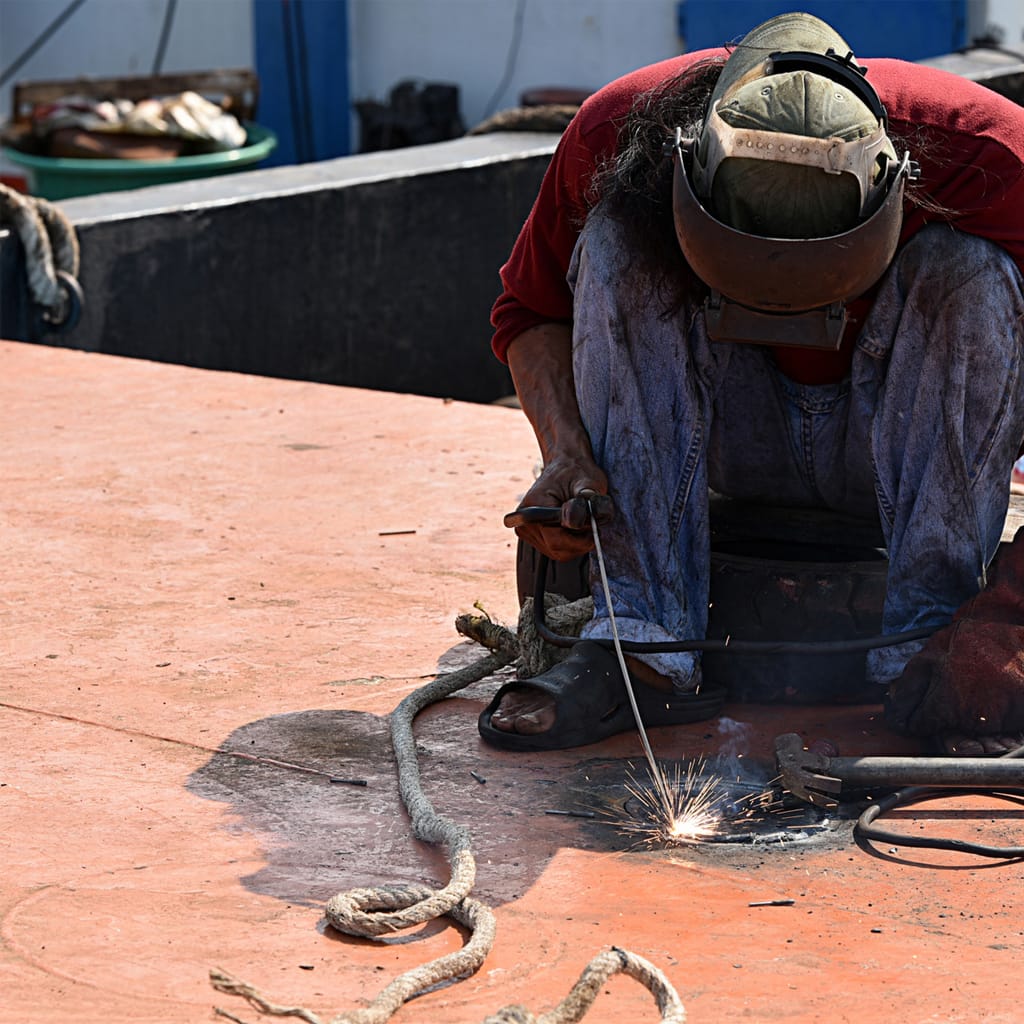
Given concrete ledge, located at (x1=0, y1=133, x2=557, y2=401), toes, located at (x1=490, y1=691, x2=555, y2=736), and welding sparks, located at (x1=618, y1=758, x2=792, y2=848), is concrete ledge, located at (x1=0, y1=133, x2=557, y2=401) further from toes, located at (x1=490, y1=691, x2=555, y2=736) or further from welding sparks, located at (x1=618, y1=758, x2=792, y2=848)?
welding sparks, located at (x1=618, y1=758, x2=792, y2=848)

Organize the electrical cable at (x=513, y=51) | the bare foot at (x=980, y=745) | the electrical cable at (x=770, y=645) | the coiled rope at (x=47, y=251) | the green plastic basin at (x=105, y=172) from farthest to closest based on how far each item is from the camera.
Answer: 1. the electrical cable at (x=513, y=51)
2. the green plastic basin at (x=105, y=172)
3. the coiled rope at (x=47, y=251)
4. the electrical cable at (x=770, y=645)
5. the bare foot at (x=980, y=745)

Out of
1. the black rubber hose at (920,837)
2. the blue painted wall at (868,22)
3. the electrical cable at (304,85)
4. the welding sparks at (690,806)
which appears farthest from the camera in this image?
the electrical cable at (304,85)

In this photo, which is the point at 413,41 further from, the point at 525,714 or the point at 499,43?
the point at 525,714

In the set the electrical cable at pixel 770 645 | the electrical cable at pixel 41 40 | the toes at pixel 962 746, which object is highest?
the electrical cable at pixel 41 40

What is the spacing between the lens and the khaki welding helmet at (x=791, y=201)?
2.65 m

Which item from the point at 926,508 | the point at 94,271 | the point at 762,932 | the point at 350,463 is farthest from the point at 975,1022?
the point at 94,271

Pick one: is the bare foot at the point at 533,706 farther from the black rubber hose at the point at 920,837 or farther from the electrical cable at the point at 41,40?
the electrical cable at the point at 41,40

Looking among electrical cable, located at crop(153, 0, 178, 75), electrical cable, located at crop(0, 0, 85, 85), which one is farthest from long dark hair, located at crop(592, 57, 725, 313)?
electrical cable, located at crop(0, 0, 85, 85)

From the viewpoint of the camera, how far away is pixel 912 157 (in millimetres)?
2932

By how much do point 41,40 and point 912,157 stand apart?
11438 mm

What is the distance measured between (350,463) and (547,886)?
2.43 metres

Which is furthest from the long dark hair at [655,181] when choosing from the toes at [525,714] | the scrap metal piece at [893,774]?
the scrap metal piece at [893,774]

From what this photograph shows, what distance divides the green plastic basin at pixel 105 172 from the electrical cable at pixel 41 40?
3.46m

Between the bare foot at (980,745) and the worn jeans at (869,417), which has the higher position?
the worn jeans at (869,417)
